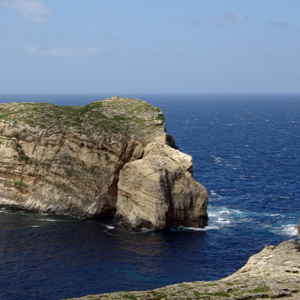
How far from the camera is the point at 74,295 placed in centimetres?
5947

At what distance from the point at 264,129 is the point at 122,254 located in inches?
5345

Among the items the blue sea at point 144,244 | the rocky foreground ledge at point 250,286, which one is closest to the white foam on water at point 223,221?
the blue sea at point 144,244

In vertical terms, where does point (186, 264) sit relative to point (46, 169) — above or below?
below

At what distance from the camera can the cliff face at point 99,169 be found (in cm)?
8362

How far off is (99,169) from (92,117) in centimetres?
1187

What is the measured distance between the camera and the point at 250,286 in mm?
55094

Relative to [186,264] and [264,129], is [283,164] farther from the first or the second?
[264,129]

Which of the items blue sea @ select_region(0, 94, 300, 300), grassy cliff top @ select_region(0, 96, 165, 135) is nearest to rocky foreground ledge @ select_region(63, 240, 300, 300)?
blue sea @ select_region(0, 94, 300, 300)

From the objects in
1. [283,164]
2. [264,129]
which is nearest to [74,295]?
[283,164]

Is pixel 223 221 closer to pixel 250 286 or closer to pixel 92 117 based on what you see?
pixel 92 117

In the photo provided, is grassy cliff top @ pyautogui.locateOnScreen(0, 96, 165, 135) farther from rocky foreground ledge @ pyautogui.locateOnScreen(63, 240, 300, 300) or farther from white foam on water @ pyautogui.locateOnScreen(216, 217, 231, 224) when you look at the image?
rocky foreground ledge @ pyautogui.locateOnScreen(63, 240, 300, 300)

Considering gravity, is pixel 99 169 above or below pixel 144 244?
above

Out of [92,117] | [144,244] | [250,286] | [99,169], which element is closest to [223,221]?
[144,244]

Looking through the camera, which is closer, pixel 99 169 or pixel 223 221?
pixel 223 221
